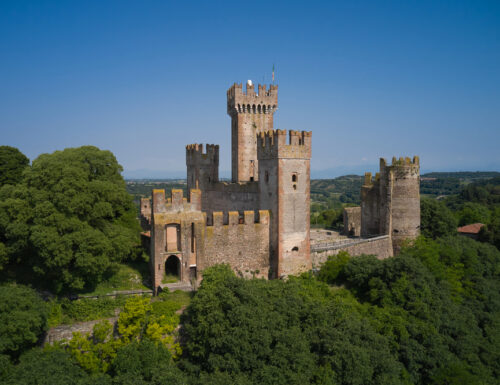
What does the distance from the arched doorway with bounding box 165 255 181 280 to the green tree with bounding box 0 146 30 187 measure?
1367 centimetres

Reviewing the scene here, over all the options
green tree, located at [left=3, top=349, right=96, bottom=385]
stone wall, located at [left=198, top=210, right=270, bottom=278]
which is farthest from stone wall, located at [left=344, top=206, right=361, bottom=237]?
green tree, located at [left=3, top=349, right=96, bottom=385]

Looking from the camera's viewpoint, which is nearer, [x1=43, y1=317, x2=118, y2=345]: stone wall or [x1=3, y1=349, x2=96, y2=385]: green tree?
[x1=3, y1=349, x2=96, y2=385]: green tree

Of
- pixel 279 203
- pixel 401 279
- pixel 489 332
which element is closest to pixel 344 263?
pixel 401 279

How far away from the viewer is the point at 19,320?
1700 centimetres

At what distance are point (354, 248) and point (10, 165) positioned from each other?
28184 millimetres

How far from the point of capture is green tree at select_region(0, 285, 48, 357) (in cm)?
1661

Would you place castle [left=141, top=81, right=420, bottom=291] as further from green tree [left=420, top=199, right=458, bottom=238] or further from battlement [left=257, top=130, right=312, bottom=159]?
green tree [left=420, top=199, right=458, bottom=238]

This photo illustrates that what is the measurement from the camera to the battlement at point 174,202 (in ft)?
80.3

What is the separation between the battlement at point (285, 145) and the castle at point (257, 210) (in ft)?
0.22

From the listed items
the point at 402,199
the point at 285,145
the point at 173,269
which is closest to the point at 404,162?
the point at 402,199

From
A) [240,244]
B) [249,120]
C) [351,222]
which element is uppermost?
[249,120]

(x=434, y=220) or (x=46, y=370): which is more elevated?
(x=434, y=220)

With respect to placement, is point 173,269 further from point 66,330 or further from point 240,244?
Result: point 66,330

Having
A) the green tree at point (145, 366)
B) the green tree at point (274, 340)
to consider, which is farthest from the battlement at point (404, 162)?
the green tree at point (145, 366)
